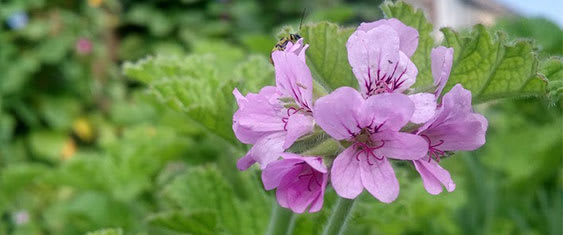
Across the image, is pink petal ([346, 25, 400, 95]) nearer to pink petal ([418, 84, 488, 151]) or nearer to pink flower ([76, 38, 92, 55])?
pink petal ([418, 84, 488, 151])

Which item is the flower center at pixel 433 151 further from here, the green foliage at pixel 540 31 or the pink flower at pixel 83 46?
the pink flower at pixel 83 46

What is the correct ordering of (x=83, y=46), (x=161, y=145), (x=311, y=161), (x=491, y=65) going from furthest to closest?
(x=83, y=46) → (x=161, y=145) → (x=491, y=65) → (x=311, y=161)

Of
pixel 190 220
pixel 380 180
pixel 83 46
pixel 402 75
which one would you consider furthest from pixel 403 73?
pixel 83 46

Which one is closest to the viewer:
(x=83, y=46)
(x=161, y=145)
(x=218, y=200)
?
(x=218, y=200)

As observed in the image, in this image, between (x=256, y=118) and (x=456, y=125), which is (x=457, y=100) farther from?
(x=256, y=118)

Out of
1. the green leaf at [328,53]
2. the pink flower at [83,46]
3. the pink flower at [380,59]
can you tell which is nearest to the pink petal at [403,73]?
the pink flower at [380,59]

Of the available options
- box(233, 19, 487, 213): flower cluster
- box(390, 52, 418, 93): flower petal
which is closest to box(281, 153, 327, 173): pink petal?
box(233, 19, 487, 213): flower cluster
